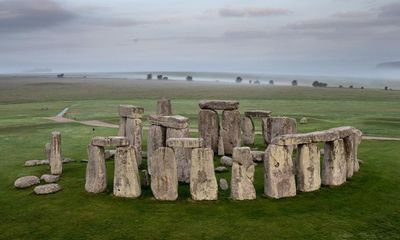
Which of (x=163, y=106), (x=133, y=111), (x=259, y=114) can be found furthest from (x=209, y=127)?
(x=133, y=111)

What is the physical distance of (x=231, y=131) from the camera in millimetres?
26141

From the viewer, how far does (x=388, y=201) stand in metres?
16.8

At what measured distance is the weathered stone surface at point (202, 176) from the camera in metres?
16.8

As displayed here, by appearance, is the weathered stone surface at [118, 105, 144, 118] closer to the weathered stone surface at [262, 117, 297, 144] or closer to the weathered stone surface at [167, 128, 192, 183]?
the weathered stone surface at [167, 128, 192, 183]

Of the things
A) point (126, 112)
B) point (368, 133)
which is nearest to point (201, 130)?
point (126, 112)

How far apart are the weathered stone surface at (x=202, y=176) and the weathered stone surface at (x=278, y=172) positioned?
2210 millimetres

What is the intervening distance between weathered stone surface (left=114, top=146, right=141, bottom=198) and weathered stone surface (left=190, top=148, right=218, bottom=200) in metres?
2.34

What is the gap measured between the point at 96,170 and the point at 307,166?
341 inches

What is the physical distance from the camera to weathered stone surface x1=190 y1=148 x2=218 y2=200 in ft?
55.1

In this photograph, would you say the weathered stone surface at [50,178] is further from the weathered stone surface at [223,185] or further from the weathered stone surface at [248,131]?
the weathered stone surface at [248,131]

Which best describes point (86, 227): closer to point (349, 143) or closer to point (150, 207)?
point (150, 207)

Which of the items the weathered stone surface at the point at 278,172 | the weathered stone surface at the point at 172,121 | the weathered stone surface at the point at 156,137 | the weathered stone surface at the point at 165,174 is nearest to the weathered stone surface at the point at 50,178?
the weathered stone surface at the point at 156,137

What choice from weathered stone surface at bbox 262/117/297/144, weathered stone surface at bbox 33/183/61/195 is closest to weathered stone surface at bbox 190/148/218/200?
weathered stone surface at bbox 33/183/61/195

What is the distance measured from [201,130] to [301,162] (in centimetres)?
945
